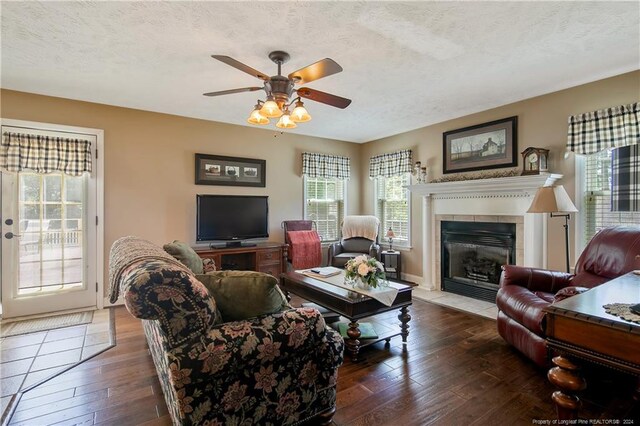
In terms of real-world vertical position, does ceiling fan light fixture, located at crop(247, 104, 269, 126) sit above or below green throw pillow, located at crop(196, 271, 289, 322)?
above

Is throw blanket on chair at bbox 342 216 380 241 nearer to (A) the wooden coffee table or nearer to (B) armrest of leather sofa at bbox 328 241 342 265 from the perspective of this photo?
(B) armrest of leather sofa at bbox 328 241 342 265

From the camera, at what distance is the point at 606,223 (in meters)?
3.28

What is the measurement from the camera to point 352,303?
8.45 ft

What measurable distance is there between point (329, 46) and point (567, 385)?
2.62 metres

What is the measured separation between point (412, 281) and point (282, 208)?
243 centimetres

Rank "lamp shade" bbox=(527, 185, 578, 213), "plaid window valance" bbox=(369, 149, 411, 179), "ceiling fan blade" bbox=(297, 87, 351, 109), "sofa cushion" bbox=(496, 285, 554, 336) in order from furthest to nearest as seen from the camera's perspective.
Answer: "plaid window valance" bbox=(369, 149, 411, 179) < "lamp shade" bbox=(527, 185, 578, 213) < "ceiling fan blade" bbox=(297, 87, 351, 109) < "sofa cushion" bbox=(496, 285, 554, 336)

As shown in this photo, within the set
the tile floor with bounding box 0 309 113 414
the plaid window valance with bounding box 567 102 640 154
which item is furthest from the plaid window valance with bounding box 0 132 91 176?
the plaid window valance with bounding box 567 102 640 154

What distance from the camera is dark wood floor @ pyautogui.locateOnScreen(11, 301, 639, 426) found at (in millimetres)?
1917

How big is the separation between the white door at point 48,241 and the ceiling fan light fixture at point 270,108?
274cm

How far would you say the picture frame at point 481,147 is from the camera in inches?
159

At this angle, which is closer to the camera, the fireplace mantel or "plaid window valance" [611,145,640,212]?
"plaid window valance" [611,145,640,212]

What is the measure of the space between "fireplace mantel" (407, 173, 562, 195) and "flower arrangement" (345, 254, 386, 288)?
6.96 feet

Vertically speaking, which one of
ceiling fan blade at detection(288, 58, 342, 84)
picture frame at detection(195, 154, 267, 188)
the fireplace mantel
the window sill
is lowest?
the window sill

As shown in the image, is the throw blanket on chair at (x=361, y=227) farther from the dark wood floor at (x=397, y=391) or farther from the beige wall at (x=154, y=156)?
the dark wood floor at (x=397, y=391)
